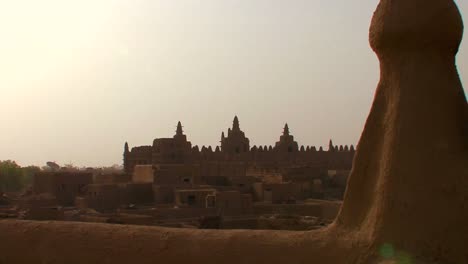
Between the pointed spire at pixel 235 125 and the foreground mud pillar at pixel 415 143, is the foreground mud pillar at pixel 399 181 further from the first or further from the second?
the pointed spire at pixel 235 125

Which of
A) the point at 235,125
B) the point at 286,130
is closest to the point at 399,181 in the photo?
the point at 235,125

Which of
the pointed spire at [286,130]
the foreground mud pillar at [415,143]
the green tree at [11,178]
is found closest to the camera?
the foreground mud pillar at [415,143]

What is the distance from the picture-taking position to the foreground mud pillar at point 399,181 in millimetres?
4984

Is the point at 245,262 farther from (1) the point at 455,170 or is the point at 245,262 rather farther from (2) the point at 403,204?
(1) the point at 455,170

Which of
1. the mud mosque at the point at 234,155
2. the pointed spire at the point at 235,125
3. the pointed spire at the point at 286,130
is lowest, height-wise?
the mud mosque at the point at 234,155

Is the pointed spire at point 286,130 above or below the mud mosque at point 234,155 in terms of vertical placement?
above

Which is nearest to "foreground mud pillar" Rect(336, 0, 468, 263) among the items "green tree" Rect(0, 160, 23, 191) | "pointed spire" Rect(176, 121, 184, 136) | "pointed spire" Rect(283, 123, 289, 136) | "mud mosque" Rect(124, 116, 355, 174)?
"mud mosque" Rect(124, 116, 355, 174)

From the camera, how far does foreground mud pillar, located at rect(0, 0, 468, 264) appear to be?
4.98m

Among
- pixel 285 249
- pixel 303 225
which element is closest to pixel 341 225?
pixel 285 249

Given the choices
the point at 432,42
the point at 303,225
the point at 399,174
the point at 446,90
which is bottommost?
the point at 303,225

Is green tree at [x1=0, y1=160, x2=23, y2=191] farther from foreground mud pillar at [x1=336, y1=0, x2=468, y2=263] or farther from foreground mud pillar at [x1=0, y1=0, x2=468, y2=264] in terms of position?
foreground mud pillar at [x1=336, y1=0, x2=468, y2=263]

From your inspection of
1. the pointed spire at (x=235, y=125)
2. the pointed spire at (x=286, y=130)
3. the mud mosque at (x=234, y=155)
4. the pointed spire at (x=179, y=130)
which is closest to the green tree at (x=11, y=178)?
the mud mosque at (x=234, y=155)

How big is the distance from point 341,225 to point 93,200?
21.7 meters

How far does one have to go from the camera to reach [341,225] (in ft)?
18.2
